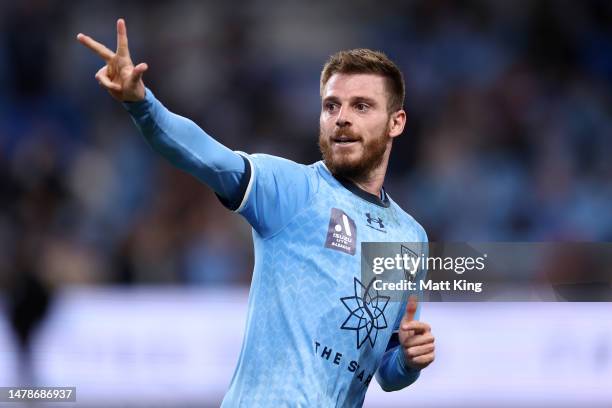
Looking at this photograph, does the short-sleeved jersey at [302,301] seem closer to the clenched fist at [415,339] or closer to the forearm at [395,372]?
the clenched fist at [415,339]

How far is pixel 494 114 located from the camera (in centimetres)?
928

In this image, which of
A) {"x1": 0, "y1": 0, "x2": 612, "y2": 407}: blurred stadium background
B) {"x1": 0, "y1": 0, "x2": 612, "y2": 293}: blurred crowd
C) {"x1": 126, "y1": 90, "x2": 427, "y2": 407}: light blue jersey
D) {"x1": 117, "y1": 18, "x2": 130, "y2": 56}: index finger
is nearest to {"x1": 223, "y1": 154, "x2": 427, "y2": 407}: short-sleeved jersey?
{"x1": 126, "y1": 90, "x2": 427, "y2": 407}: light blue jersey

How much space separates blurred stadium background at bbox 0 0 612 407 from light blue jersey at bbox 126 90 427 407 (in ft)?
11.2

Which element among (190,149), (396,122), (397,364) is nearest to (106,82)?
(190,149)

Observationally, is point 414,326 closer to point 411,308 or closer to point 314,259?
point 411,308

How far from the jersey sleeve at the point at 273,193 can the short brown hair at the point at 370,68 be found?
Answer: 21.4 inches

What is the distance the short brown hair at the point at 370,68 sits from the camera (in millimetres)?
3922

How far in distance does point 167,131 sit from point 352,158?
0.93m

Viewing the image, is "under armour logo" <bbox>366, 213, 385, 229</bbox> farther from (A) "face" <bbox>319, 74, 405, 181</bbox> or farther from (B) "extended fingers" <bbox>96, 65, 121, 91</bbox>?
(B) "extended fingers" <bbox>96, 65, 121, 91</bbox>

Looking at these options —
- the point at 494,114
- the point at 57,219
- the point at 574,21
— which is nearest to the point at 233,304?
the point at 57,219

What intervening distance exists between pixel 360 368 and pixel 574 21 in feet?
23.5

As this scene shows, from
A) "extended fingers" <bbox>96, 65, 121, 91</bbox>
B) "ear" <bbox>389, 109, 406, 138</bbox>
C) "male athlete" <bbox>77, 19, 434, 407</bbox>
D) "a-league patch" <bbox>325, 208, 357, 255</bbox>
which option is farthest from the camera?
"ear" <bbox>389, 109, 406, 138</bbox>

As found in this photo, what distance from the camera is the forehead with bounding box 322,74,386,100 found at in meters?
3.87

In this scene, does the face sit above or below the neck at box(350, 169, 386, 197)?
above
